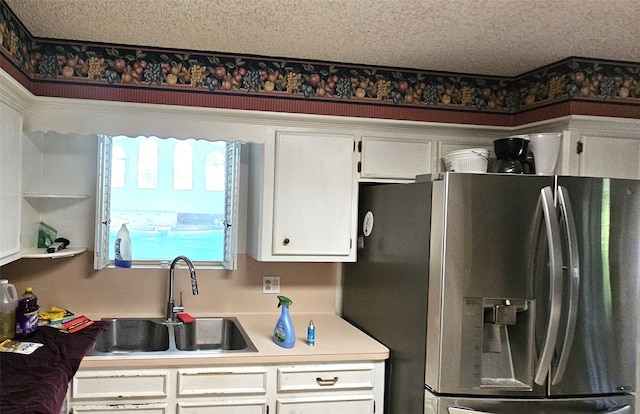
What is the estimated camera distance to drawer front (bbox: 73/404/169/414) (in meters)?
2.22

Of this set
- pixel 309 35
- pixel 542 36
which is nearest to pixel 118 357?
pixel 309 35

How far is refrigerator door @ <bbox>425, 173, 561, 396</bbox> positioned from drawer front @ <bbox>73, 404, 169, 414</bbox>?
3.67 ft

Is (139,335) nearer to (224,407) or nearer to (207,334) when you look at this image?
(207,334)

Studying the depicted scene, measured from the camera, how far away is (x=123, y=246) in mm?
2926

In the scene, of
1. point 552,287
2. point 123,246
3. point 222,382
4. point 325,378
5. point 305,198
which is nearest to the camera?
point 552,287

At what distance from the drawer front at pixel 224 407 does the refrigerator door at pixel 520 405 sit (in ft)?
2.34

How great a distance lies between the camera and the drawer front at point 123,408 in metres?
2.22

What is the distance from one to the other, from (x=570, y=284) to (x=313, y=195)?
49.4 inches

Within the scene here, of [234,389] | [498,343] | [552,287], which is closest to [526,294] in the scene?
[552,287]

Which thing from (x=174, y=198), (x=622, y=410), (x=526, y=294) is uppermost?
(x=174, y=198)

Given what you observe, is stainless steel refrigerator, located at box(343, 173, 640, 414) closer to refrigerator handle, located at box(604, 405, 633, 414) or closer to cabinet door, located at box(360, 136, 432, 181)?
refrigerator handle, located at box(604, 405, 633, 414)

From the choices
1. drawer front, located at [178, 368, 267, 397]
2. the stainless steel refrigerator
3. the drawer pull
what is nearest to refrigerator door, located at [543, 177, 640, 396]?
the stainless steel refrigerator

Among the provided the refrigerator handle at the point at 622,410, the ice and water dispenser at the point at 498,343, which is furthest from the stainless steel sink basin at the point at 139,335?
the refrigerator handle at the point at 622,410

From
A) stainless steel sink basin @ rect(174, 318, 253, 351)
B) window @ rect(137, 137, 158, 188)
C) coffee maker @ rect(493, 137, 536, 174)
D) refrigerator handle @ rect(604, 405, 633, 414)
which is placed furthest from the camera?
window @ rect(137, 137, 158, 188)
